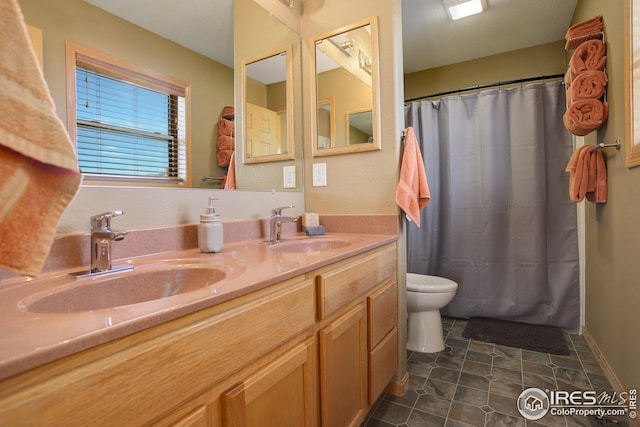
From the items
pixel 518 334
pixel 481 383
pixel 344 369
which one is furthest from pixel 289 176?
pixel 518 334

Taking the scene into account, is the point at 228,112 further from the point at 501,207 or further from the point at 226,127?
the point at 501,207

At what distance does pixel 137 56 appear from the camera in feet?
3.56

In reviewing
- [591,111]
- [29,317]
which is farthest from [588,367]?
[29,317]

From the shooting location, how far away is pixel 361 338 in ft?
4.17

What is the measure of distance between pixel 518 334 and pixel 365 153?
182 centimetres

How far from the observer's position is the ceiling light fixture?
2236 mm

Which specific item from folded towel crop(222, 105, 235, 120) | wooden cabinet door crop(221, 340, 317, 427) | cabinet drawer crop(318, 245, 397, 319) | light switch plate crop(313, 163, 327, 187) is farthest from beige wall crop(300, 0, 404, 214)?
wooden cabinet door crop(221, 340, 317, 427)

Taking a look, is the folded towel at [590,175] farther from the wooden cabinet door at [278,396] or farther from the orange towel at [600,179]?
the wooden cabinet door at [278,396]

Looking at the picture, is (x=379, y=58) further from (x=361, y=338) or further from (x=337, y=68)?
(x=361, y=338)

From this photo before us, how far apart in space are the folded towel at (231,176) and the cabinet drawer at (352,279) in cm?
66

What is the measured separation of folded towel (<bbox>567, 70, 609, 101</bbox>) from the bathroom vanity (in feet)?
5.11

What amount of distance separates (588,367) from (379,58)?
2.12m

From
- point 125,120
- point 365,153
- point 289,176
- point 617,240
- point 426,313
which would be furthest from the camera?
point 426,313

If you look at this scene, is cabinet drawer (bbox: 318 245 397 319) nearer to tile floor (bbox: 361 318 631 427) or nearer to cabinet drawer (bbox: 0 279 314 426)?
cabinet drawer (bbox: 0 279 314 426)
